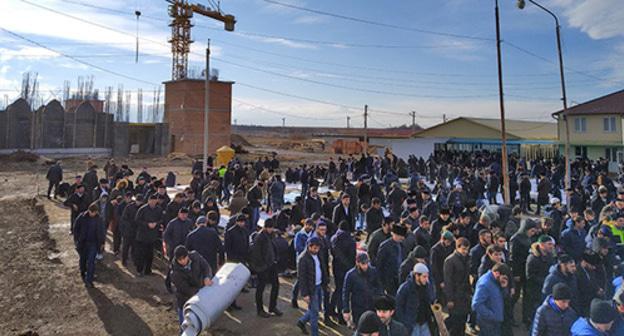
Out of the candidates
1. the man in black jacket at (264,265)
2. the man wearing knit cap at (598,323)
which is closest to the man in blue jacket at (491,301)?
the man wearing knit cap at (598,323)

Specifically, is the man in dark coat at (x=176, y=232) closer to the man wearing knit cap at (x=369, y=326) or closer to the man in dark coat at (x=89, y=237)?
the man in dark coat at (x=89, y=237)

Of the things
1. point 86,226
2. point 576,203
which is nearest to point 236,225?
point 86,226

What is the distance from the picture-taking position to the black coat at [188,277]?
5910 millimetres

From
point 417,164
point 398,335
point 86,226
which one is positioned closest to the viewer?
point 398,335

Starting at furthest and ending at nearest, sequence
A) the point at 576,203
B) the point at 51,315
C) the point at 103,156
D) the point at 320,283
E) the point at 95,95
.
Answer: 1. the point at 95,95
2. the point at 103,156
3. the point at 576,203
4. the point at 51,315
5. the point at 320,283

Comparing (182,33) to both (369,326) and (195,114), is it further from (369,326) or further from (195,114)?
(369,326)

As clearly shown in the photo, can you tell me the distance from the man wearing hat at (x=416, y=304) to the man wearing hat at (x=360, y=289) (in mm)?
598

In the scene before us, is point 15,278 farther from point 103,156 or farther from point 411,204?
point 103,156

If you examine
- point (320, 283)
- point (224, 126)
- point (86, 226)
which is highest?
point (224, 126)

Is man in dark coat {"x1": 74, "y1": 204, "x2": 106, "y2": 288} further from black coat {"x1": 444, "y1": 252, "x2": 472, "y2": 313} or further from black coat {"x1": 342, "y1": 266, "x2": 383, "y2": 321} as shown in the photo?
black coat {"x1": 444, "y1": 252, "x2": 472, "y2": 313}

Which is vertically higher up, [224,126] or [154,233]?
[224,126]

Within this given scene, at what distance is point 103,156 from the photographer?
41312mm

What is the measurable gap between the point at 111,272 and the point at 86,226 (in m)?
1.42

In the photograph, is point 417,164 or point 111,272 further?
point 417,164
